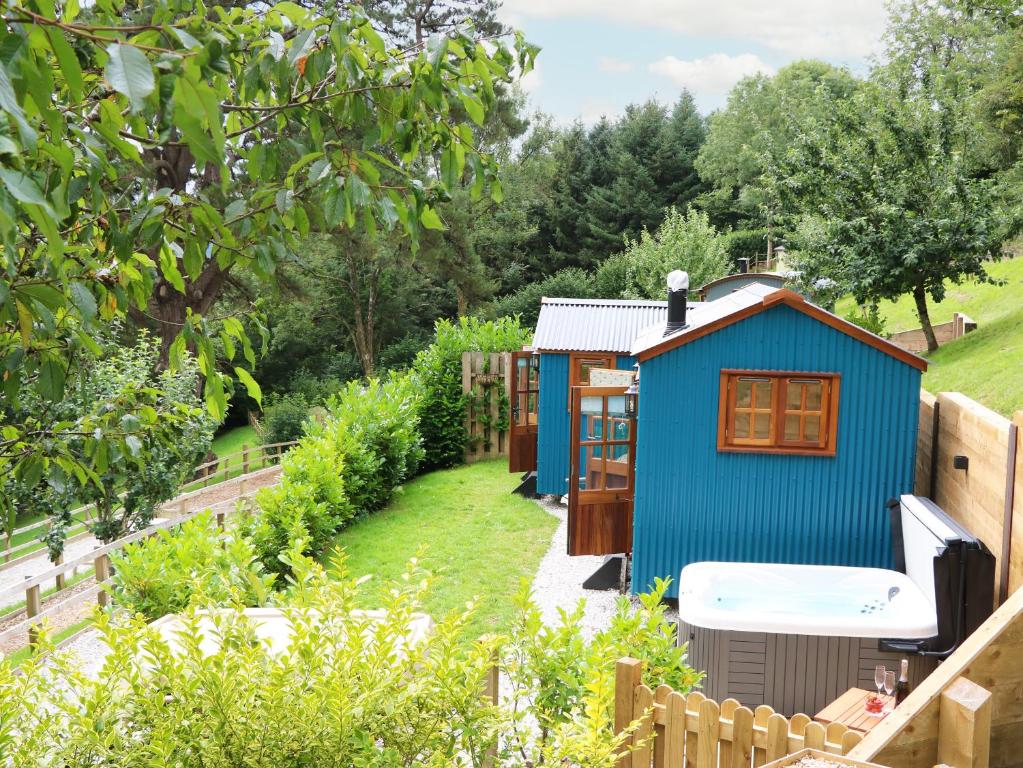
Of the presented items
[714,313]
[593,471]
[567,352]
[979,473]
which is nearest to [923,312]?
[567,352]

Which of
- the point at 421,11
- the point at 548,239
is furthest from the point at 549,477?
the point at 548,239

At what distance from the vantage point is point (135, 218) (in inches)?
78.0

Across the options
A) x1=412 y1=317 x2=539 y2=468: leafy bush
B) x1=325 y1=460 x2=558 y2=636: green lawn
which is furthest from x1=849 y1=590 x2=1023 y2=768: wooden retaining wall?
x1=412 y1=317 x2=539 y2=468: leafy bush

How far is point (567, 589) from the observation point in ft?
29.8

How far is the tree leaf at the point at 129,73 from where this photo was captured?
1.21m

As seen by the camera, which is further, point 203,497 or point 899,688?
point 203,497

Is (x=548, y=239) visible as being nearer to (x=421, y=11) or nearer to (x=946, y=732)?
(x=421, y=11)

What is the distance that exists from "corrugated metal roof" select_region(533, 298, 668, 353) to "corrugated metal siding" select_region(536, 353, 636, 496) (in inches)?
8.2

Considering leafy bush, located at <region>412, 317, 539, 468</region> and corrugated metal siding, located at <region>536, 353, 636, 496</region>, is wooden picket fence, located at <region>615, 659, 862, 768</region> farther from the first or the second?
leafy bush, located at <region>412, 317, 539, 468</region>

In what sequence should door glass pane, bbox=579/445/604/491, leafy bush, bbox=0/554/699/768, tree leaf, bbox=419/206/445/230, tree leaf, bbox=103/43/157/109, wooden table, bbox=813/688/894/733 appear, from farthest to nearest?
door glass pane, bbox=579/445/604/491, wooden table, bbox=813/688/894/733, leafy bush, bbox=0/554/699/768, tree leaf, bbox=419/206/445/230, tree leaf, bbox=103/43/157/109

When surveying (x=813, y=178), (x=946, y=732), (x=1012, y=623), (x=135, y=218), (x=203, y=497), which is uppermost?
(x=813, y=178)

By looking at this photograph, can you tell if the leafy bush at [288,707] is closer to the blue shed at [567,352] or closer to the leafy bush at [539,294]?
the blue shed at [567,352]

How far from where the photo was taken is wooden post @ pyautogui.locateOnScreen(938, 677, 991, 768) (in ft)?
9.84

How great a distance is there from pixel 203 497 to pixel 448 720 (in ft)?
59.2
